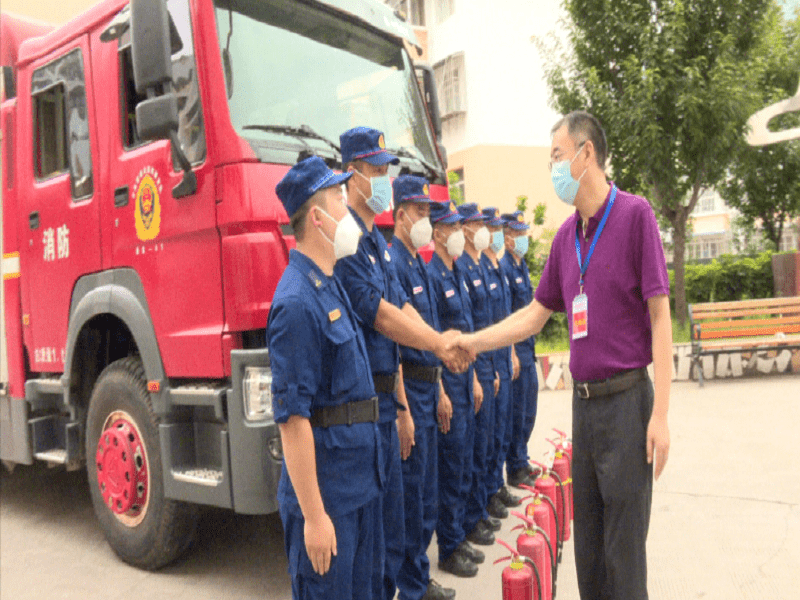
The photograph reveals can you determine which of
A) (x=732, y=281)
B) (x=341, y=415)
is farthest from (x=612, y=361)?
(x=732, y=281)

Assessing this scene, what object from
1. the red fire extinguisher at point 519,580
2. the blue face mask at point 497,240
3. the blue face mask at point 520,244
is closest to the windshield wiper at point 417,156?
the blue face mask at point 497,240

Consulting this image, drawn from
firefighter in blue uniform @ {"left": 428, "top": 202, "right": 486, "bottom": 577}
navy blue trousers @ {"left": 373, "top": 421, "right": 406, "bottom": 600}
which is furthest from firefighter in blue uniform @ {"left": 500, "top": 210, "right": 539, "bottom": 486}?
navy blue trousers @ {"left": 373, "top": 421, "right": 406, "bottom": 600}

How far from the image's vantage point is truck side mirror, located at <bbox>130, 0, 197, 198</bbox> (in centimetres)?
310

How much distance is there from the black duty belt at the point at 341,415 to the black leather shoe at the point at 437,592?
1573mm

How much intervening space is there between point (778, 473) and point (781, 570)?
1851mm

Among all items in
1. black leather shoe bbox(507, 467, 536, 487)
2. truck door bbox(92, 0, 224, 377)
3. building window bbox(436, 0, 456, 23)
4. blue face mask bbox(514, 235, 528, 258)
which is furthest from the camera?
building window bbox(436, 0, 456, 23)

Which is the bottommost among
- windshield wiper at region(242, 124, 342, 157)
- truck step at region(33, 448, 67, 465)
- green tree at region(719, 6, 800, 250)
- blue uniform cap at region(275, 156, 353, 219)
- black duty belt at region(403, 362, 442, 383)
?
truck step at region(33, 448, 67, 465)

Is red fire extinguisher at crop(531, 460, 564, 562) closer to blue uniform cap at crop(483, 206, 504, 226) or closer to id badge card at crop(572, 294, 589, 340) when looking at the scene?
id badge card at crop(572, 294, 589, 340)

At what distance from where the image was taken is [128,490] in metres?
3.82

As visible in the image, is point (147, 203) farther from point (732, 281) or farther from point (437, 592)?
point (732, 281)

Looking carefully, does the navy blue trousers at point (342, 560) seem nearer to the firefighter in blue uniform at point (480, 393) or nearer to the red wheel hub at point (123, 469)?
the red wheel hub at point (123, 469)

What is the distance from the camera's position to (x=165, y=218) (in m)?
3.59

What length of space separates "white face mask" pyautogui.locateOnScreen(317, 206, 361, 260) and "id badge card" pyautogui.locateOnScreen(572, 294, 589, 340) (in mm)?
890

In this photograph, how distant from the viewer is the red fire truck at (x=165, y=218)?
10.6 ft
